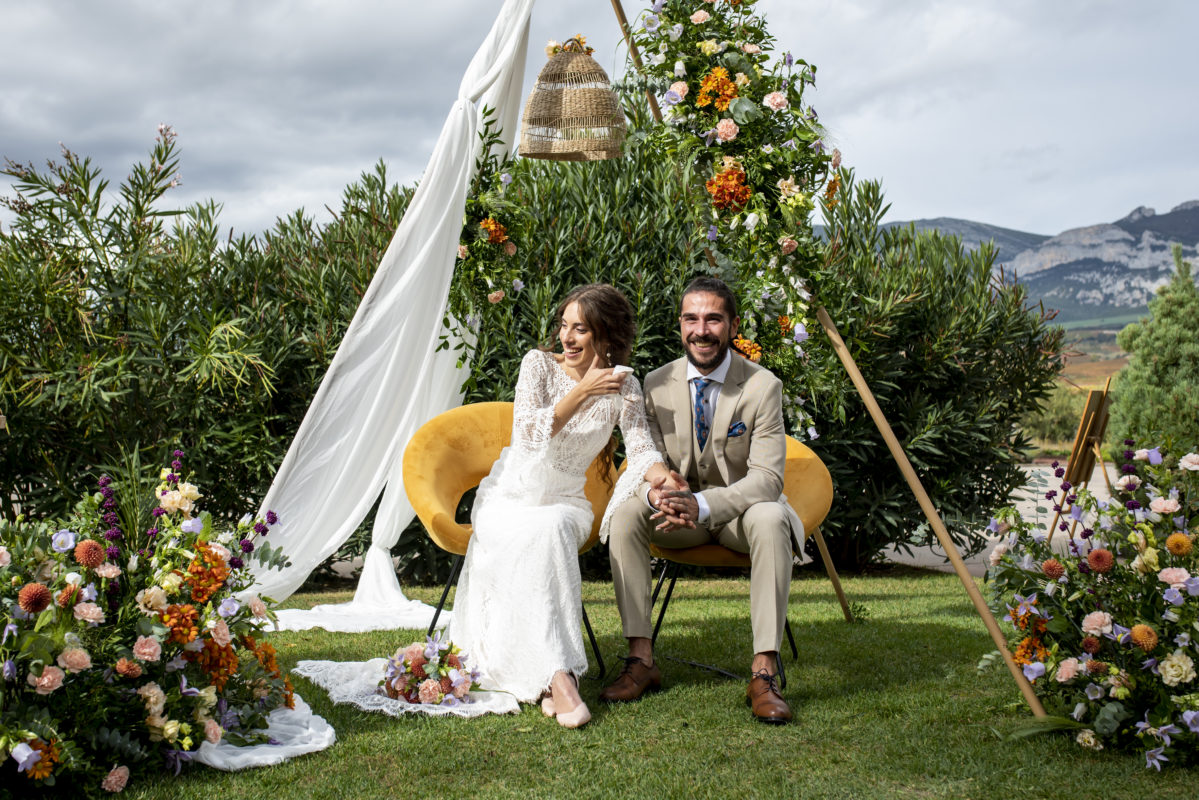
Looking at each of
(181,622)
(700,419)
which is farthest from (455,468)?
(181,622)

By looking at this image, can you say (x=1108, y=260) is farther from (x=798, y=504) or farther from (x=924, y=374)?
(x=798, y=504)

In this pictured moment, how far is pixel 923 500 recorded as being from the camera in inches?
129

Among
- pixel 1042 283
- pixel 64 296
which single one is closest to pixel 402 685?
pixel 64 296

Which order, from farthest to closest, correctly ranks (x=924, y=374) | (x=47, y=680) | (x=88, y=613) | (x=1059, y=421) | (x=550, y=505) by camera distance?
(x=1059, y=421), (x=924, y=374), (x=550, y=505), (x=88, y=613), (x=47, y=680)

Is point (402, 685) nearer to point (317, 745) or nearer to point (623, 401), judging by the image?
point (317, 745)

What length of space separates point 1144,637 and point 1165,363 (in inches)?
330

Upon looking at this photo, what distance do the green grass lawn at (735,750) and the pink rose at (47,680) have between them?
35 centimetres

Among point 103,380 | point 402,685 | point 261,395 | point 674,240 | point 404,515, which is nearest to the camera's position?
point 402,685

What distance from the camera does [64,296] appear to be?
514 cm

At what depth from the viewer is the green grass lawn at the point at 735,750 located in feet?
8.13

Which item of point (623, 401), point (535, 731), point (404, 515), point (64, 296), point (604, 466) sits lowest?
point (535, 731)

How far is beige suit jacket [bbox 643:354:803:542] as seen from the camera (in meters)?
3.43

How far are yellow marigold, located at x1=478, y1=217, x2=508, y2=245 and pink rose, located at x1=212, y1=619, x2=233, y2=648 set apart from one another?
235 centimetres

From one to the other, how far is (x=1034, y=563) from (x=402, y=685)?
203cm
